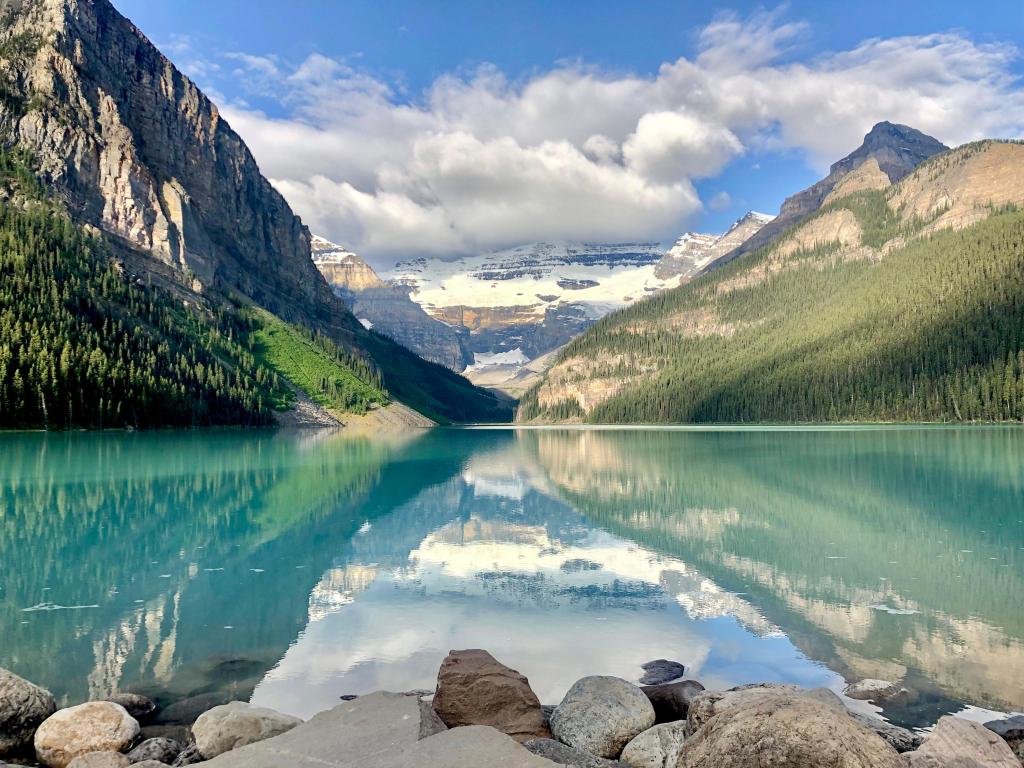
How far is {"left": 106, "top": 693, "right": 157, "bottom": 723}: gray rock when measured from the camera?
13094 millimetres

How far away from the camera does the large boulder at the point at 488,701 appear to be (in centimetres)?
1160

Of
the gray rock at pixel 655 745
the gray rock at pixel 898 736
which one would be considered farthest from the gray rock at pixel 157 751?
the gray rock at pixel 898 736

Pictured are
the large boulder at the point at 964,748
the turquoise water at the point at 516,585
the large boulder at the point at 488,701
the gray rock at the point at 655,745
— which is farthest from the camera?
the turquoise water at the point at 516,585

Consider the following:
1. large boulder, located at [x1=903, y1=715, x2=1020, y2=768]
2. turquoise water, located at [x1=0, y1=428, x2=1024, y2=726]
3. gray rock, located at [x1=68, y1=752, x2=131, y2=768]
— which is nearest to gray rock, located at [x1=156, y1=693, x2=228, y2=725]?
turquoise water, located at [x1=0, y1=428, x2=1024, y2=726]

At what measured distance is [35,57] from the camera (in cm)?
19100

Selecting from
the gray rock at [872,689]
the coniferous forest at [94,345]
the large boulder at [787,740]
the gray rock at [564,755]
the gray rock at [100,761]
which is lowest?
the gray rock at [872,689]

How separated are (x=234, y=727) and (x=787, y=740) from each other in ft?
28.3

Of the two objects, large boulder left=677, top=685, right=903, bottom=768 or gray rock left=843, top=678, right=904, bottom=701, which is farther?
gray rock left=843, top=678, right=904, bottom=701

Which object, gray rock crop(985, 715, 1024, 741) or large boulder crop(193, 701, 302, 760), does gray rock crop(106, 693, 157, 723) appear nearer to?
large boulder crop(193, 701, 302, 760)

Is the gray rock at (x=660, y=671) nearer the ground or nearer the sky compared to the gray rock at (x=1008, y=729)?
nearer the ground

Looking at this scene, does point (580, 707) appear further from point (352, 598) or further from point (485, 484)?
point (485, 484)

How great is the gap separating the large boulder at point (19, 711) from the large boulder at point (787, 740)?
1083cm

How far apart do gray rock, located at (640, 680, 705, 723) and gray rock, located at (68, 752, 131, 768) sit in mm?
8358

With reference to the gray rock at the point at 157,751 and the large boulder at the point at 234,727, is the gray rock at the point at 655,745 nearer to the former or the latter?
the large boulder at the point at 234,727
